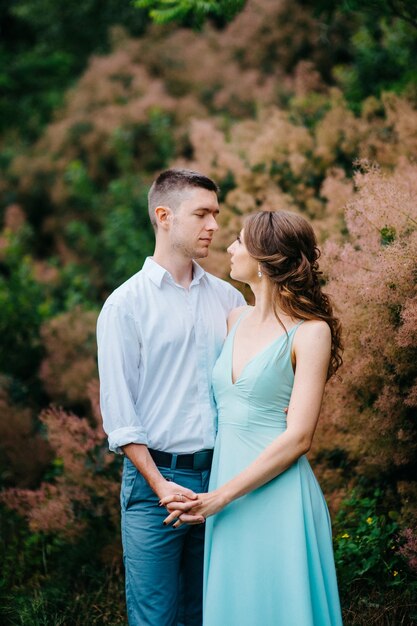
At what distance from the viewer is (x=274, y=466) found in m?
2.80

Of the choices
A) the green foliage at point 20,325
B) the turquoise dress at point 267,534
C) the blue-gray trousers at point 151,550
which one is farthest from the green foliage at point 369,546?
the green foliage at point 20,325

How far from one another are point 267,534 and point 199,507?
308 mm

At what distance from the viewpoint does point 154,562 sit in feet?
10.1

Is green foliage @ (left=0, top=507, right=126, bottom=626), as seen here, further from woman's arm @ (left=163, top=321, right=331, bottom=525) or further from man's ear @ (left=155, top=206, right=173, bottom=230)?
man's ear @ (left=155, top=206, right=173, bottom=230)

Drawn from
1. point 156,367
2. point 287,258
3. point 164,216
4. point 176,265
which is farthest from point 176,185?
point 156,367

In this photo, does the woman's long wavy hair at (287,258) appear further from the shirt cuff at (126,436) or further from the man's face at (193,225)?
the shirt cuff at (126,436)

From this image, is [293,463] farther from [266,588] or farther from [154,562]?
[154,562]

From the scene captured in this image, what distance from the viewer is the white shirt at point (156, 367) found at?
3055 millimetres

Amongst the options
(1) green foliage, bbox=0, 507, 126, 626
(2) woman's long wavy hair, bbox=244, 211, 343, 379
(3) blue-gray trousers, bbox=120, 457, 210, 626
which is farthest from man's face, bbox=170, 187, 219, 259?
(1) green foliage, bbox=0, 507, 126, 626

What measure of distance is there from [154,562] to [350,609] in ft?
4.65

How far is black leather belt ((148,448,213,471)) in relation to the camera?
3.13 meters

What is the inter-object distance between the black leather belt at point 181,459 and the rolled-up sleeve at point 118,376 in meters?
0.13

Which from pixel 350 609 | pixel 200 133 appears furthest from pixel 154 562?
pixel 200 133

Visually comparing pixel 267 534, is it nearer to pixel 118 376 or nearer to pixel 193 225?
pixel 118 376
